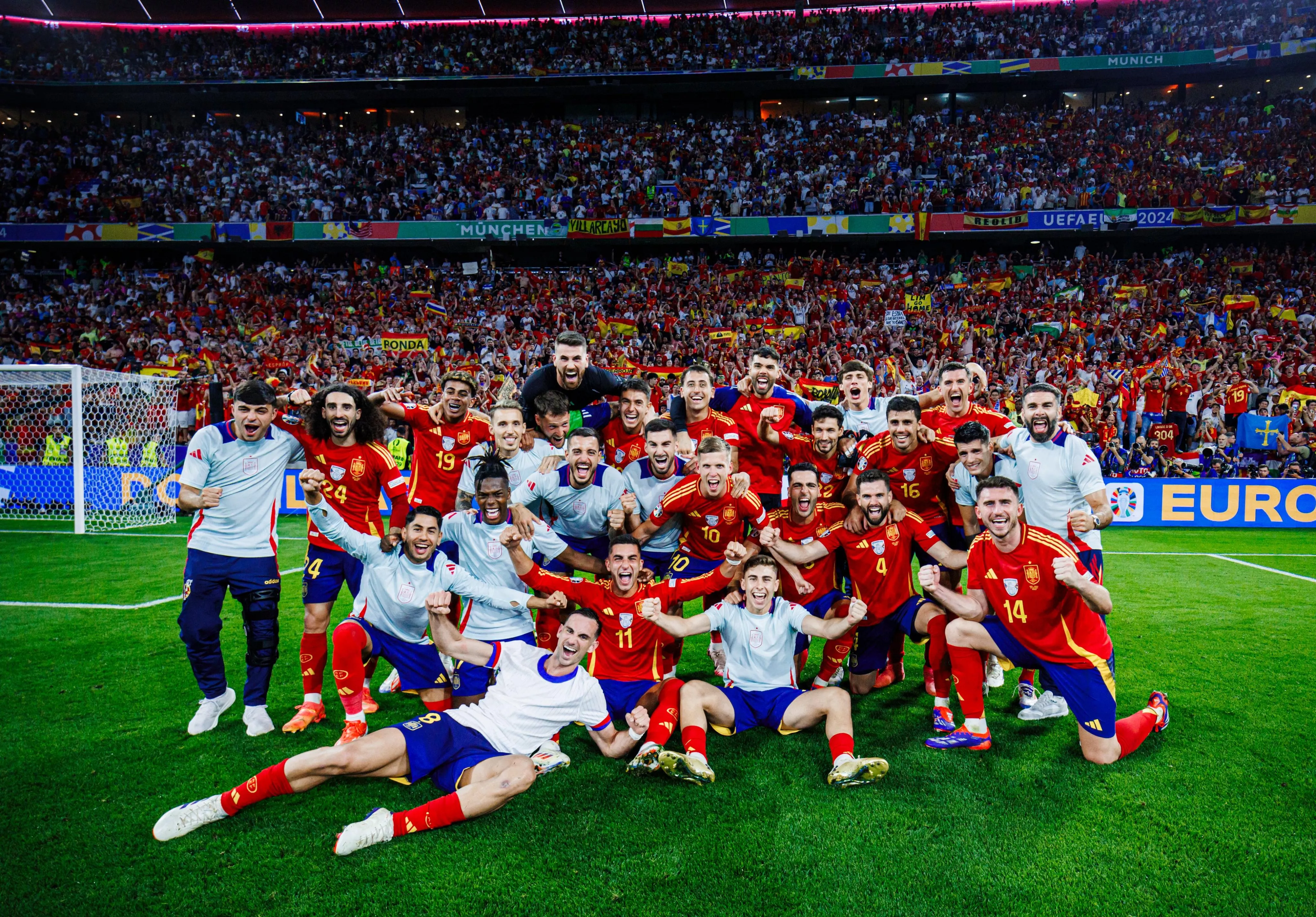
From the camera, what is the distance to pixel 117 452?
15.2 m

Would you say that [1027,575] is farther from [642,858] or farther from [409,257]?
[409,257]

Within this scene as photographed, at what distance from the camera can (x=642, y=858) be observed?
351cm

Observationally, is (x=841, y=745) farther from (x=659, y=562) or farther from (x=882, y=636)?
(x=659, y=562)

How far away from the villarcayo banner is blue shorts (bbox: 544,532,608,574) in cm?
1159

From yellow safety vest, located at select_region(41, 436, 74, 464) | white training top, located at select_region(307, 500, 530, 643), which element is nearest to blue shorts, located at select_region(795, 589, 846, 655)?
white training top, located at select_region(307, 500, 530, 643)

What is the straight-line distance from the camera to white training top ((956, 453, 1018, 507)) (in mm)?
5734

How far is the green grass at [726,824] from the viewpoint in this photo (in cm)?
322

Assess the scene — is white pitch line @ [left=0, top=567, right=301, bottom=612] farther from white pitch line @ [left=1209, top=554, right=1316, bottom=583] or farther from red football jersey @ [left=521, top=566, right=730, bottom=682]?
white pitch line @ [left=1209, top=554, right=1316, bottom=583]

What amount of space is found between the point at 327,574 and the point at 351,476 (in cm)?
73

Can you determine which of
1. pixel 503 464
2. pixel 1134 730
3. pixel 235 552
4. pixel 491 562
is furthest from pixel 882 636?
pixel 235 552

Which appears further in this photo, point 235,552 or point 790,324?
point 790,324

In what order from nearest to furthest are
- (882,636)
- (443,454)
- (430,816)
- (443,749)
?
(430,816), (443,749), (882,636), (443,454)

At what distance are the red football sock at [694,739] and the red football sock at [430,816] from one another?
4.34 ft

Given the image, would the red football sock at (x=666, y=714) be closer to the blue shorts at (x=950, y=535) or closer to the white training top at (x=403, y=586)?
the white training top at (x=403, y=586)
